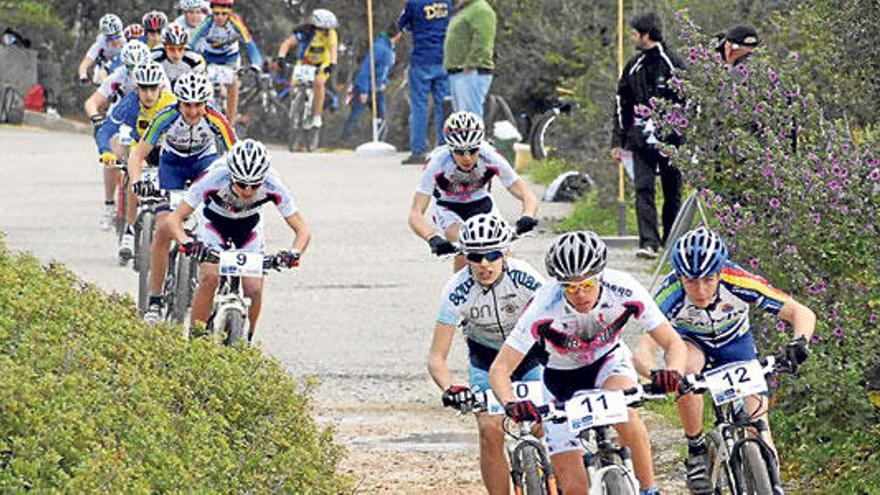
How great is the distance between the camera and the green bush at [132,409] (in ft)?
23.2

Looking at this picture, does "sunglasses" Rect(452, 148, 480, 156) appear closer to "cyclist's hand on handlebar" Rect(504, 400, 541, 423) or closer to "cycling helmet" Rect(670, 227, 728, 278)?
"cycling helmet" Rect(670, 227, 728, 278)

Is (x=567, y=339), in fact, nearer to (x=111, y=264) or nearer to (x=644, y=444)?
(x=644, y=444)

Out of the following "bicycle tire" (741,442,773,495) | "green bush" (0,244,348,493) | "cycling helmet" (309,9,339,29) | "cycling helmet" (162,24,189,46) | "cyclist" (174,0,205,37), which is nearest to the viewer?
"green bush" (0,244,348,493)

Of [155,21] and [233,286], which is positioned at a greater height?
[155,21]

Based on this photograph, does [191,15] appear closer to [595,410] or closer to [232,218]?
[232,218]

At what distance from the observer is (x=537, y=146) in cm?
2689

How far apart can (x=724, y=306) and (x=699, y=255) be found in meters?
0.47

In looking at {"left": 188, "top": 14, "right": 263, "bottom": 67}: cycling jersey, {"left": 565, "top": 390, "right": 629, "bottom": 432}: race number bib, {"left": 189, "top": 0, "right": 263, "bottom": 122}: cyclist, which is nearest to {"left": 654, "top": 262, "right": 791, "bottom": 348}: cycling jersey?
{"left": 565, "top": 390, "right": 629, "bottom": 432}: race number bib

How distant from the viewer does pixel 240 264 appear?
41.6 feet

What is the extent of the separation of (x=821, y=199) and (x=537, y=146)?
1573 centimetres

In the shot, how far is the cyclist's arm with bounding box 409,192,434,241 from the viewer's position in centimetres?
1333

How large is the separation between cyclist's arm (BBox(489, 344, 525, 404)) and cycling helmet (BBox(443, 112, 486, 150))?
386 cm

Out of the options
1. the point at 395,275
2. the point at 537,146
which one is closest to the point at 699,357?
the point at 395,275

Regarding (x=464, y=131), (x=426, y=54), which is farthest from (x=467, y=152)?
(x=426, y=54)
